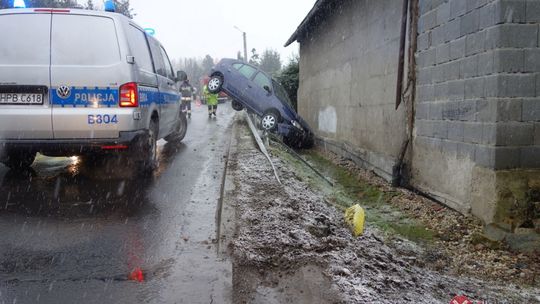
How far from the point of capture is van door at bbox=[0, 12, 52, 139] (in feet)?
17.1

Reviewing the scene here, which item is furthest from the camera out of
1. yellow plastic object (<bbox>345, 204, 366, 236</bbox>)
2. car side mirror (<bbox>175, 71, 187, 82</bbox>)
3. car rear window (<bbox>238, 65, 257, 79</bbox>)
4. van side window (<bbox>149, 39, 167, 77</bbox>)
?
car rear window (<bbox>238, 65, 257, 79</bbox>)

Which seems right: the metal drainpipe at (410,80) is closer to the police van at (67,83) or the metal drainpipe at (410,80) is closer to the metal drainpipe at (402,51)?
the metal drainpipe at (402,51)

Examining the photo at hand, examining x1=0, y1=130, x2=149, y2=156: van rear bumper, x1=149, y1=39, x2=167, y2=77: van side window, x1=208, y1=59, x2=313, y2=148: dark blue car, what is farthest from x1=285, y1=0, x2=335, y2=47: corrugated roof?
x1=0, y1=130, x2=149, y2=156: van rear bumper

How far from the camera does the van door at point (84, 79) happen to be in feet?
17.3

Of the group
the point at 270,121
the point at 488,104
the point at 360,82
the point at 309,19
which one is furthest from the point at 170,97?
the point at 309,19

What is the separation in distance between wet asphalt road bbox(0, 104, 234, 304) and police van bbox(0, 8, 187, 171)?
25.4 inches

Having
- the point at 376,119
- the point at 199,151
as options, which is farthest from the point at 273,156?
the point at 376,119

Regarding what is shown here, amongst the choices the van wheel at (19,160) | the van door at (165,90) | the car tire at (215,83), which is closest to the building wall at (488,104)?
the van door at (165,90)

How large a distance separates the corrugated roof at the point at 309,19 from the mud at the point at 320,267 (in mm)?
7916

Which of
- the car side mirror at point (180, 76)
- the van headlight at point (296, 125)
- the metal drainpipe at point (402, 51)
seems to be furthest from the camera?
the van headlight at point (296, 125)

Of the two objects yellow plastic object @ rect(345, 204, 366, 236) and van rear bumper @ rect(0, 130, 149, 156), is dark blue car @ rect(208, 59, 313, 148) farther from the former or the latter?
yellow plastic object @ rect(345, 204, 366, 236)

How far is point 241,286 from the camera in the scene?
302 centimetres

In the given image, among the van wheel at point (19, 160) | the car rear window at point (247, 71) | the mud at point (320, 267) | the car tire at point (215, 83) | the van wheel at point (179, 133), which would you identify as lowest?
the mud at point (320, 267)

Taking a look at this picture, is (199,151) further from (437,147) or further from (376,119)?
(437,147)
